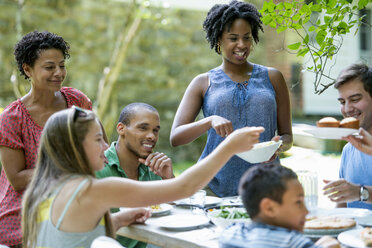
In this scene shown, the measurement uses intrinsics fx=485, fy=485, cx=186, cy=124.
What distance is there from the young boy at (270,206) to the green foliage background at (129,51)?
4549mm

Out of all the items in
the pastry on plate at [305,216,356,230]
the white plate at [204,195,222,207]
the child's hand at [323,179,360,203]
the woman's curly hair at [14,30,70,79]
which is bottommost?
the white plate at [204,195,222,207]

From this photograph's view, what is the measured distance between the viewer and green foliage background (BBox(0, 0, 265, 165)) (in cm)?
589

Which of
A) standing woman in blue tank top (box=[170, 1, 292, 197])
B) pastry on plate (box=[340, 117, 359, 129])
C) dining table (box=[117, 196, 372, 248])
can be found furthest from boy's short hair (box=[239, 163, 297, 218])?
standing woman in blue tank top (box=[170, 1, 292, 197])

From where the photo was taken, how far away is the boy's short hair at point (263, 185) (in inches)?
66.2

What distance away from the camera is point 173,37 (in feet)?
23.0

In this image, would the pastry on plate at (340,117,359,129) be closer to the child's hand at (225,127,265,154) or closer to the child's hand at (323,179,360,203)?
the child's hand at (323,179,360,203)

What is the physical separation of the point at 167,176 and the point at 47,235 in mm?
893

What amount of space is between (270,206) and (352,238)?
0.37 metres

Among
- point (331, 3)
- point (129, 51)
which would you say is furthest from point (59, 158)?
point (129, 51)

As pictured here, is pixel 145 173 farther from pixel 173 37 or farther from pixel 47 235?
pixel 173 37

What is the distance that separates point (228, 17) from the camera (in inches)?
110

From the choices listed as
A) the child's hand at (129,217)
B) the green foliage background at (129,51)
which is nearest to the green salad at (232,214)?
the child's hand at (129,217)

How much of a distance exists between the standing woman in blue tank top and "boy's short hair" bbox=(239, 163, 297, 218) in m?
0.93

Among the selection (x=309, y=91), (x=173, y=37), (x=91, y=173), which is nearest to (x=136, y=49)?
(x=173, y=37)
